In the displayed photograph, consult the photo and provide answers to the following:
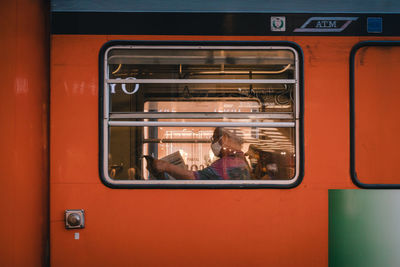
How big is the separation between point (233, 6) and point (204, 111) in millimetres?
783

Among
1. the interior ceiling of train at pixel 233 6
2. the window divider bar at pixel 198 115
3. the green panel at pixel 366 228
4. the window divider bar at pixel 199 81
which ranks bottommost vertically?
the green panel at pixel 366 228

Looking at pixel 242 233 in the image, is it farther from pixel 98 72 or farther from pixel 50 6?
pixel 50 6

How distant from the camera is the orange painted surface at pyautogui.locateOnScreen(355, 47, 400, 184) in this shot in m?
2.04

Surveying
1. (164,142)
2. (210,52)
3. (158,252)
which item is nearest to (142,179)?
(164,142)

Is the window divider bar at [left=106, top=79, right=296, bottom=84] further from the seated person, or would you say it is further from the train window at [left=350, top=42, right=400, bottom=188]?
the train window at [left=350, top=42, right=400, bottom=188]

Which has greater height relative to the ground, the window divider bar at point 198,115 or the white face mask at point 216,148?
the window divider bar at point 198,115

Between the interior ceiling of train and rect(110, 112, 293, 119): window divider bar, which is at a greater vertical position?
the interior ceiling of train

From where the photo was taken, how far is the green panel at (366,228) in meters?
2.00

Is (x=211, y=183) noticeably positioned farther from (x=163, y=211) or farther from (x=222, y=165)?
(x=163, y=211)

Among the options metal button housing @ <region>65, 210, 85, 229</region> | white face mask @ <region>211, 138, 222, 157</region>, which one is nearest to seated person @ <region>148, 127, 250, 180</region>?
white face mask @ <region>211, 138, 222, 157</region>

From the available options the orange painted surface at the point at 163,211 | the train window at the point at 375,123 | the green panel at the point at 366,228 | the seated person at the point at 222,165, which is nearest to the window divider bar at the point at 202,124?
the seated person at the point at 222,165

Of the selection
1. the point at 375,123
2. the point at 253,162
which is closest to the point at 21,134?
the point at 253,162

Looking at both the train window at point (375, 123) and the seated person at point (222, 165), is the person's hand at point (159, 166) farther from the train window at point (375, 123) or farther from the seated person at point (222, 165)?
the train window at point (375, 123)

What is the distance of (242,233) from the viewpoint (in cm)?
202
